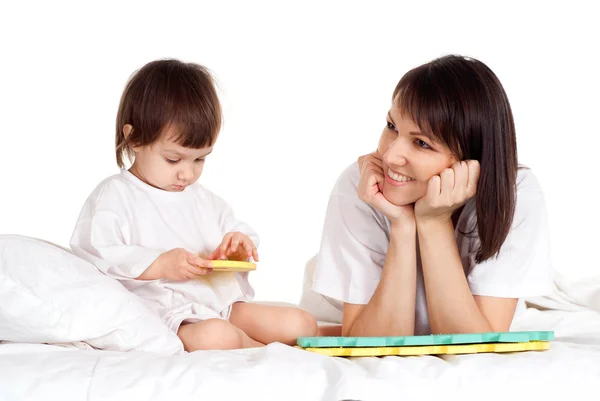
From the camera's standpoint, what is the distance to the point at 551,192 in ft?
14.6

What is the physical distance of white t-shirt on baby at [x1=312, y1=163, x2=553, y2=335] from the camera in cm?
237

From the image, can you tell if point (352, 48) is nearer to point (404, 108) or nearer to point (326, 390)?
point (404, 108)

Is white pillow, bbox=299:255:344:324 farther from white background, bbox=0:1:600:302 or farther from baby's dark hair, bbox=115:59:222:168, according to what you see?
white background, bbox=0:1:600:302

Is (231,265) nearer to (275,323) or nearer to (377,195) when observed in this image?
(275,323)

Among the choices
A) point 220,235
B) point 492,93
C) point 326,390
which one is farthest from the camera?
point 220,235

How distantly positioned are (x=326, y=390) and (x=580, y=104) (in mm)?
3006

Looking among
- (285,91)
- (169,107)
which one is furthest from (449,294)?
(285,91)

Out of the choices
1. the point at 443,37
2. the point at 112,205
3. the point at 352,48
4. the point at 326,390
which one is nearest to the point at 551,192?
the point at 443,37

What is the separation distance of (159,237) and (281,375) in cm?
96

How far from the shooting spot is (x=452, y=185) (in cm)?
224

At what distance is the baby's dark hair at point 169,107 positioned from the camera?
2658mm

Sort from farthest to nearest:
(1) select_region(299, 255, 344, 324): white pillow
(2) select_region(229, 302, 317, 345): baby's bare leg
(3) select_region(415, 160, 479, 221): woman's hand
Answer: (1) select_region(299, 255, 344, 324): white pillow, (2) select_region(229, 302, 317, 345): baby's bare leg, (3) select_region(415, 160, 479, 221): woman's hand

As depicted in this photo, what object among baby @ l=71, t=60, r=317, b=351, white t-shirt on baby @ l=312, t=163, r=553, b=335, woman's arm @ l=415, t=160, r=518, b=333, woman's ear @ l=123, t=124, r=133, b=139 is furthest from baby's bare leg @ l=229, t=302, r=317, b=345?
woman's ear @ l=123, t=124, r=133, b=139

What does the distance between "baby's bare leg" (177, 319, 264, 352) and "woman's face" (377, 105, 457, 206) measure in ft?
1.90
